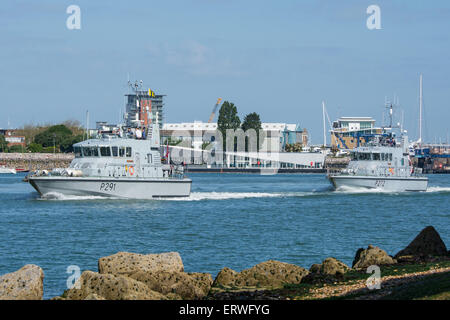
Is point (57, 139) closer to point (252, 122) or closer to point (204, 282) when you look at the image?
point (252, 122)

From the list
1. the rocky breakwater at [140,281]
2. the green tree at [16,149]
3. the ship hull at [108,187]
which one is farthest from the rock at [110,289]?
the green tree at [16,149]

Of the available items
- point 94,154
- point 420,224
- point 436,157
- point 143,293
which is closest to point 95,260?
point 143,293

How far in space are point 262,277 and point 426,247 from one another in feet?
20.6

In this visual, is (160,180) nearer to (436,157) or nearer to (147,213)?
(147,213)

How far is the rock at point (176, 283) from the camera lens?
17.6 m

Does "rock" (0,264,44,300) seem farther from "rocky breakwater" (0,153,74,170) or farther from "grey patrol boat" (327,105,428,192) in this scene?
"rocky breakwater" (0,153,74,170)

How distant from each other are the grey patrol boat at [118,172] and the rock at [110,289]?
104 ft

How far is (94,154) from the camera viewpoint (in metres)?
49.6

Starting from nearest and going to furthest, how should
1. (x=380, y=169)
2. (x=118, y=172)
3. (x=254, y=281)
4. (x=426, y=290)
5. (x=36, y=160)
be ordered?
1. (x=426, y=290)
2. (x=254, y=281)
3. (x=118, y=172)
4. (x=380, y=169)
5. (x=36, y=160)

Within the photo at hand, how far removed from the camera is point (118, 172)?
49719mm

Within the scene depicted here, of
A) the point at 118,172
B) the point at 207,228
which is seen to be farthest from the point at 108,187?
the point at 207,228

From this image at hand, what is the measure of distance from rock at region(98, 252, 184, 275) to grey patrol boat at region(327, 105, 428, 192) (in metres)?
43.9

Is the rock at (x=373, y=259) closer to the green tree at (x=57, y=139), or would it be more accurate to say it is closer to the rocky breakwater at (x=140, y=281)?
the rocky breakwater at (x=140, y=281)
